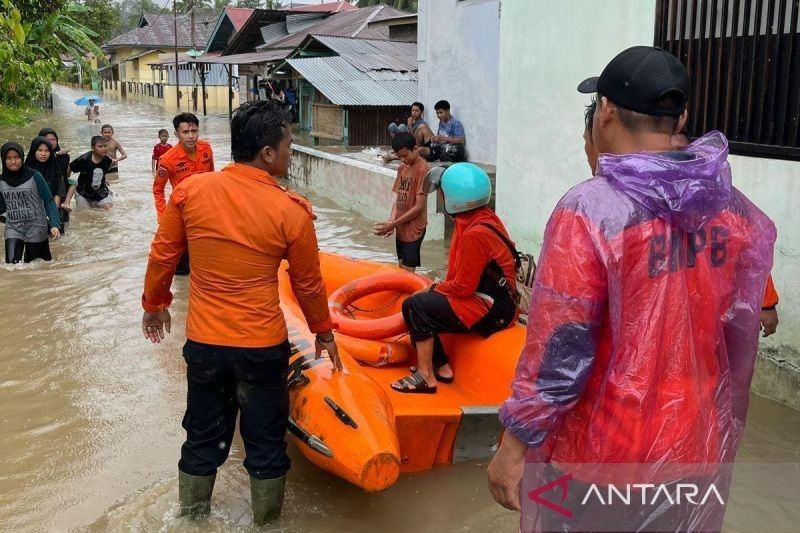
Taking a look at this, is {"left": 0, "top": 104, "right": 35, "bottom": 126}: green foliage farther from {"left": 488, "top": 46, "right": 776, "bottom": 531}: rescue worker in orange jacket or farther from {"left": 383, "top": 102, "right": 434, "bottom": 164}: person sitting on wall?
{"left": 488, "top": 46, "right": 776, "bottom": 531}: rescue worker in orange jacket

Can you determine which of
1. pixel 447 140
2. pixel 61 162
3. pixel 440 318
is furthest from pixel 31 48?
pixel 440 318

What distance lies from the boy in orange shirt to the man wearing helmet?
241cm

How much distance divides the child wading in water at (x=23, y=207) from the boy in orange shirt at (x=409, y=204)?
3977 mm

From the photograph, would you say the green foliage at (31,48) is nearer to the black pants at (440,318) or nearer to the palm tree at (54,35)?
the palm tree at (54,35)

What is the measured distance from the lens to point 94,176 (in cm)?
1159

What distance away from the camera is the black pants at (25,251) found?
8305 mm

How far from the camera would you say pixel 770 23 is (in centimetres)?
476

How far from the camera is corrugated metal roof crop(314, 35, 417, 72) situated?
Answer: 18.7m

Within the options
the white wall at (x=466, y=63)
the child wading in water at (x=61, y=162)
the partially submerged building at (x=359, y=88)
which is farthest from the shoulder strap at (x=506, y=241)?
the partially submerged building at (x=359, y=88)

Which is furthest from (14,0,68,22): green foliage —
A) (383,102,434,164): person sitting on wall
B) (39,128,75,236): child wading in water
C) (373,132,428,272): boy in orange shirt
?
(373,132,428,272): boy in orange shirt

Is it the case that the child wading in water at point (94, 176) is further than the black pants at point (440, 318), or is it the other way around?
the child wading in water at point (94, 176)

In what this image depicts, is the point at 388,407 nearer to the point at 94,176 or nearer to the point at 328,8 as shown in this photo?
the point at 94,176

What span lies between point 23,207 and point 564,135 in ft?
18.8

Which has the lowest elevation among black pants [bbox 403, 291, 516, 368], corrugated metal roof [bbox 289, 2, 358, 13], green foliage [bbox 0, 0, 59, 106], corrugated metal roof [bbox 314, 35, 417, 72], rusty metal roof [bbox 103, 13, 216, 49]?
black pants [bbox 403, 291, 516, 368]
